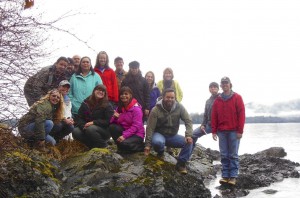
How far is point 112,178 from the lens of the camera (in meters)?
8.46

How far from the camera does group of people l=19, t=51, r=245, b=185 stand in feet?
29.9

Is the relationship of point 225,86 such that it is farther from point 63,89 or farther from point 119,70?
point 63,89

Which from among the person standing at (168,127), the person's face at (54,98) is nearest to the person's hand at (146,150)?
the person standing at (168,127)

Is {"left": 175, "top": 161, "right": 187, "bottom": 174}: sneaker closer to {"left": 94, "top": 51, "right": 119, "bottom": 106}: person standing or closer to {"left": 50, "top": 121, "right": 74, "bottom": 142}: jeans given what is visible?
{"left": 94, "top": 51, "right": 119, "bottom": 106}: person standing

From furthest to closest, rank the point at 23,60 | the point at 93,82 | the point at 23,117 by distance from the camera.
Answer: the point at 93,82 < the point at 23,117 < the point at 23,60

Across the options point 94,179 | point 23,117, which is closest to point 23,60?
point 23,117

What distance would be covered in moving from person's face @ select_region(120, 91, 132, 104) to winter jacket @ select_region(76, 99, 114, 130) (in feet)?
1.57

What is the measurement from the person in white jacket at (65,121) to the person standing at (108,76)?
5.34ft

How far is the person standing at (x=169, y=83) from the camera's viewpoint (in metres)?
12.0

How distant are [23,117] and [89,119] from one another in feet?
15.3

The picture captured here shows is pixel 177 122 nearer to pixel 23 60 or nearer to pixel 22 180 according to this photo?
pixel 22 180

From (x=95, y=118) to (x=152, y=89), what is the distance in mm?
3083

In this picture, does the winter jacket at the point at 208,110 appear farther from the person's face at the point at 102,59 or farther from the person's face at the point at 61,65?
the person's face at the point at 61,65

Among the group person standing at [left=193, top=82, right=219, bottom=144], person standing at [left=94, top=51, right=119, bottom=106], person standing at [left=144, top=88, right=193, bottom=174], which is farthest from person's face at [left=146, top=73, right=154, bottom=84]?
person standing at [left=144, top=88, right=193, bottom=174]
